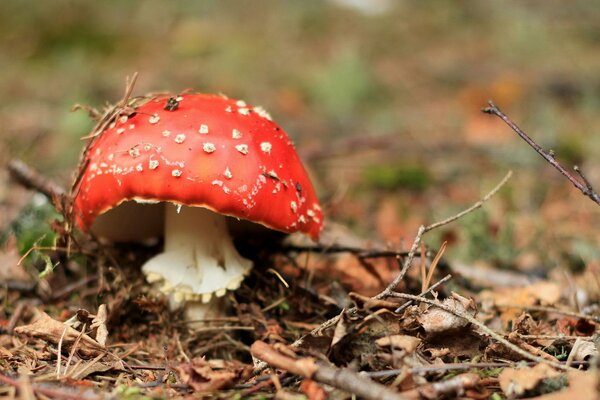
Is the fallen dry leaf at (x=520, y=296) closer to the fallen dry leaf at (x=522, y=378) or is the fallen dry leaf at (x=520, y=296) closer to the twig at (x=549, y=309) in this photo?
the twig at (x=549, y=309)

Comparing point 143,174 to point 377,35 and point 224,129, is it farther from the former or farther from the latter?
point 377,35

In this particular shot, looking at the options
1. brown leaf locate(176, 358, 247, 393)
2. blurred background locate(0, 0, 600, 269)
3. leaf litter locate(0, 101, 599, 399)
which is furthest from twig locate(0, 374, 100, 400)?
blurred background locate(0, 0, 600, 269)

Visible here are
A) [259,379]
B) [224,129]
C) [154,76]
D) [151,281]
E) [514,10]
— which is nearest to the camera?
[259,379]

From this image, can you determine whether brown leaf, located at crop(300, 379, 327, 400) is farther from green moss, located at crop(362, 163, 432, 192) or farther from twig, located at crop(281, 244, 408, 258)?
green moss, located at crop(362, 163, 432, 192)

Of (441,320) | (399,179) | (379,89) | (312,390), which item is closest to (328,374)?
(312,390)

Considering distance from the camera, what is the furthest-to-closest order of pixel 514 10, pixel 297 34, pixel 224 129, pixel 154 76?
1. pixel 297 34
2. pixel 514 10
3. pixel 154 76
4. pixel 224 129

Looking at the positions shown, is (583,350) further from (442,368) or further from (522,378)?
(442,368)

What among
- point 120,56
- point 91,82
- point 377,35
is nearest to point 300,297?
point 91,82
